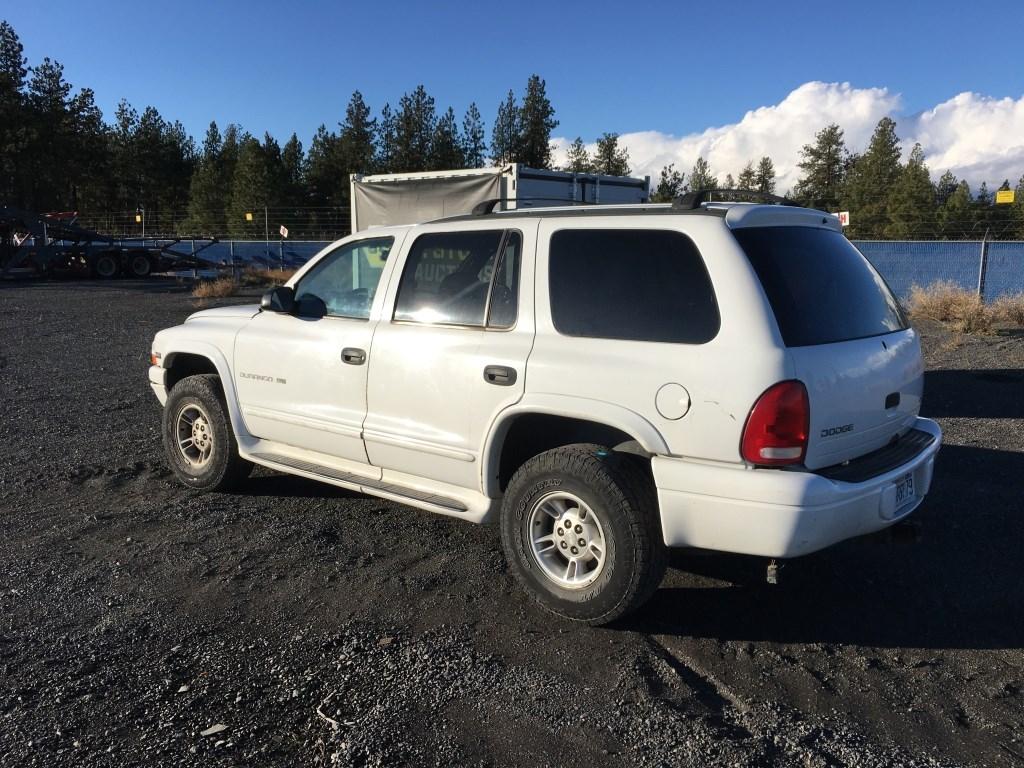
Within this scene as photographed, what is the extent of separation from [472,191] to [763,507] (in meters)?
7.54

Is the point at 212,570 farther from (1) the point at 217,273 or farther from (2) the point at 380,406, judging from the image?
(1) the point at 217,273

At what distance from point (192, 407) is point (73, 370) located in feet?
20.5

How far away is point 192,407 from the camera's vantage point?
223 inches

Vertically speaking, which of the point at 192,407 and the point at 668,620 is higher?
the point at 192,407

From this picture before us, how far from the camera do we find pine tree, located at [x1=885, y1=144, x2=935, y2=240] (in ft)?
143

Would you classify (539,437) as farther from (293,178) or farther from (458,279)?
(293,178)

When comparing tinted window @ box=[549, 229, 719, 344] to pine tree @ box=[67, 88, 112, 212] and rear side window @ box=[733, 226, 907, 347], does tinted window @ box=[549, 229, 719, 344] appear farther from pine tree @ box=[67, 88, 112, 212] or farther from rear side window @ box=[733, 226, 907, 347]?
pine tree @ box=[67, 88, 112, 212]

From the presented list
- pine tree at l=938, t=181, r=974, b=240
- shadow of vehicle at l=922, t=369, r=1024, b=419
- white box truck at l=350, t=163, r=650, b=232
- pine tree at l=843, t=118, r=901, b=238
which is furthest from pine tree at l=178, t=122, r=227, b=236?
shadow of vehicle at l=922, t=369, r=1024, b=419

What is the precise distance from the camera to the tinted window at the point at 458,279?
4.15 meters

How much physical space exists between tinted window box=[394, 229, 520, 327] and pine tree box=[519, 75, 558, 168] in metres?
53.8

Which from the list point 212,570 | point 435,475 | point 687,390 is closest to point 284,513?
point 212,570

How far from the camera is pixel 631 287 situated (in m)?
3.73

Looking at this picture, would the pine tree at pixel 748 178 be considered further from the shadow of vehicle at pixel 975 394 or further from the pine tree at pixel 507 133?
the shadow of vehicle at pixel 975 394

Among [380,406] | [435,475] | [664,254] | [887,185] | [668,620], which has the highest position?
[887,185]
